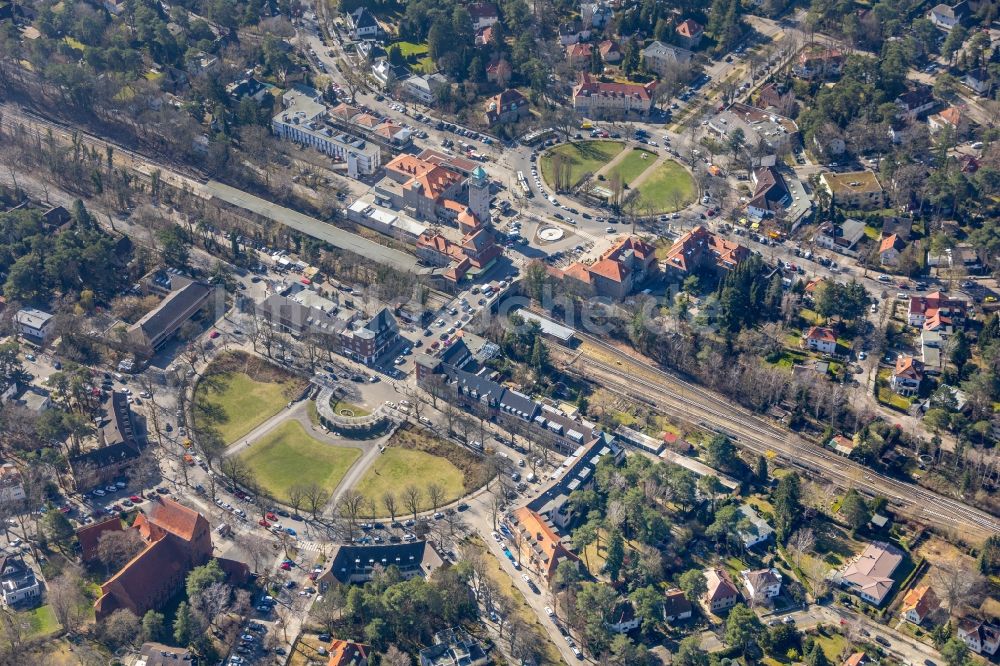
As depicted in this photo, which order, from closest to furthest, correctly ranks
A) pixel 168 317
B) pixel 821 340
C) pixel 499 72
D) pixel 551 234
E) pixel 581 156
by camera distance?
pixel 821 340
pixel 168 317
pixel 551 234
pixel 581 156
pixel 499 72

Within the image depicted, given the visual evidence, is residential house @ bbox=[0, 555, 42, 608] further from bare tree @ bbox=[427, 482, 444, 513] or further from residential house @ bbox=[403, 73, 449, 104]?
residential house @ bbox=[403, 73, 449, 104]

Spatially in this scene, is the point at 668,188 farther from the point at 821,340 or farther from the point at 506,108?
the point at 821,340

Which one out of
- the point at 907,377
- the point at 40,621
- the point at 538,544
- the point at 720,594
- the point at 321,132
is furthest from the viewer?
the point at 321,132

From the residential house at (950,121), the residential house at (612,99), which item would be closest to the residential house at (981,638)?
the residential house at (950,121)

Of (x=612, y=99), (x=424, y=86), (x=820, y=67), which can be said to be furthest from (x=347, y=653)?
(x=820, y=67)

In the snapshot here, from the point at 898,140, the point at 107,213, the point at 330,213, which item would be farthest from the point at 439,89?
the point at 898,140

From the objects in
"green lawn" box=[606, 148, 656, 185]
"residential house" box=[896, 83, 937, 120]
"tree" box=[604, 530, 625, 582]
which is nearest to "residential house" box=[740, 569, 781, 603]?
"tree" box=[604, 530, 625, 582]
